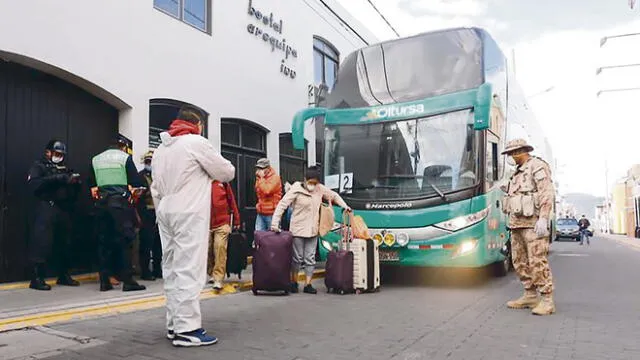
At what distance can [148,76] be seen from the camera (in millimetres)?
8938

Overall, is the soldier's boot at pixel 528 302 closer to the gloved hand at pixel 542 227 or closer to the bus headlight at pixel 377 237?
the gloved hand at pixel 542 227

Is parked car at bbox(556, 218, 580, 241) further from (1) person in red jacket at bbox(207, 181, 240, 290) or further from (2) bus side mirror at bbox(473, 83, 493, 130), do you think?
(1) person in red jacket at bbox(207, 181, 240, 290)

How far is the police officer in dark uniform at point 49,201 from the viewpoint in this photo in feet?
21.5

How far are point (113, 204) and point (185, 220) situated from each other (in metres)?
2.81

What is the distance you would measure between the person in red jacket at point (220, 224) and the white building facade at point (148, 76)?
232 cm

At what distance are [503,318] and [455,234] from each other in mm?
1859

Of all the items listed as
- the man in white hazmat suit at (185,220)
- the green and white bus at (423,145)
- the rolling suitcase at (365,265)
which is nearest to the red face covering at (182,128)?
the man in white hazmat suit at (185,220)

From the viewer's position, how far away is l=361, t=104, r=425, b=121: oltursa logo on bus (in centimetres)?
798

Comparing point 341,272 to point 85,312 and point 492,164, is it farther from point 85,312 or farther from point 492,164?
point 85,312

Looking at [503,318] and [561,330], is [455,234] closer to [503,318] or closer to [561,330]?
[503,318]

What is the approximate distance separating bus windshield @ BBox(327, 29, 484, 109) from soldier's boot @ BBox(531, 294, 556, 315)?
322 cm

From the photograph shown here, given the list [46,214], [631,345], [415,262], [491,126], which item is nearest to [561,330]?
[631,345]

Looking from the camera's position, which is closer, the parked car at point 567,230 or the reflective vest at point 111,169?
the reflective vest at point 111,169

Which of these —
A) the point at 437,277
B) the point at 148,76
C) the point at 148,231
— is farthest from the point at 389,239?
the point at 148,76
